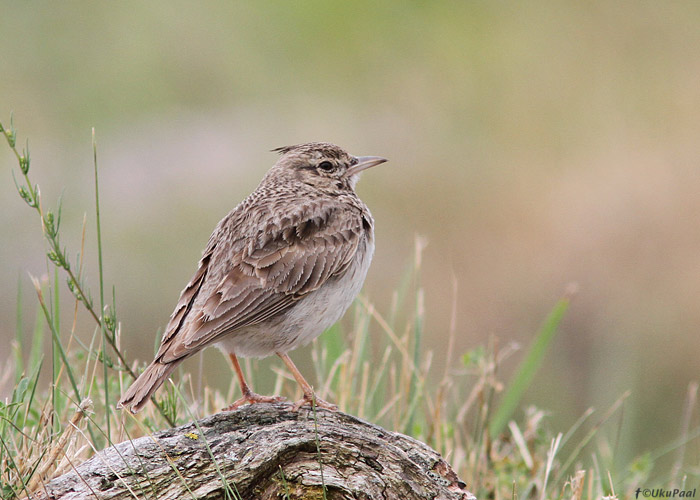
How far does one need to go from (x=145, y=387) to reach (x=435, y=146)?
11.4 metres

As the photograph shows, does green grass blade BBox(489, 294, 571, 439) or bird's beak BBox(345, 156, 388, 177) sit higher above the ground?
bird's beak BBox(345, 156, 388, 177)

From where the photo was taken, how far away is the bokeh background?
1320 cm

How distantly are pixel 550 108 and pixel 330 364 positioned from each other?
32.7 feet

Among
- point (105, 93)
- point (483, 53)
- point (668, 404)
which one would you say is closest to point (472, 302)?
point (668, 404)

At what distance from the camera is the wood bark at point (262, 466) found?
4414 millimetres

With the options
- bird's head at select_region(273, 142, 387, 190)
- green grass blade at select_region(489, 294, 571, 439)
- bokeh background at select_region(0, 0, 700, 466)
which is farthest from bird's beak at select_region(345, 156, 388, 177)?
bokeh background at select_region(0, 0, 700, 466)

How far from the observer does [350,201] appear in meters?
6.52

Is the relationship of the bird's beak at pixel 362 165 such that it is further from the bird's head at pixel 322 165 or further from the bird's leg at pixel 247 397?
the bird's leg at pixel 247 397

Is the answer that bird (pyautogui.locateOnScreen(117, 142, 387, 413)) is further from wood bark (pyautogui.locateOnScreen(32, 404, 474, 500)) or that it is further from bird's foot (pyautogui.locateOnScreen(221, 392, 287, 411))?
wood bark (pyautogui.locateOnScreen(32, 404, 474, 500))

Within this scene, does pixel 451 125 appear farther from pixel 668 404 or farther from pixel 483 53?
pixel 668 404

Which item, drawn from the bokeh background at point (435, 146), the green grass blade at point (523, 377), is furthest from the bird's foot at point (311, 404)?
the bokeh background at point (435, 146)

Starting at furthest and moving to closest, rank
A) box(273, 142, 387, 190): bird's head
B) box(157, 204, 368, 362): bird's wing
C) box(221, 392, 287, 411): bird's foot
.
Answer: box(273, 142, 387, 190): bird's head, box(221, 392, 287, 411): bird's foot, box(157, 204, 368, 362): bird's wing

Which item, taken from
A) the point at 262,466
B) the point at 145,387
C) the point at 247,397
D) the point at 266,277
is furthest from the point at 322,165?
the point at 262,466

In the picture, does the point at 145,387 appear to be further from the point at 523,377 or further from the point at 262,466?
the point at 523,377
